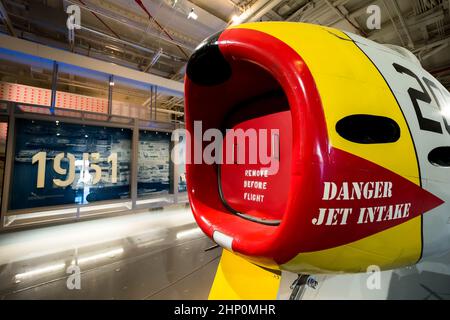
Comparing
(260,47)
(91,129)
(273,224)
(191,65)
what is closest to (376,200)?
(273,224)

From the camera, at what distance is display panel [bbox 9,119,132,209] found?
2863 millimetres

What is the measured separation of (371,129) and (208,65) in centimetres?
48

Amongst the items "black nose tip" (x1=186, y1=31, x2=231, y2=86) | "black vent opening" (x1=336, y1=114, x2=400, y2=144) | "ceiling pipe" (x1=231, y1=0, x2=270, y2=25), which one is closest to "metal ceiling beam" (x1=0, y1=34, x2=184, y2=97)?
"ceiling pipe" (x1=231, y1=0, x2=270, y2=25)

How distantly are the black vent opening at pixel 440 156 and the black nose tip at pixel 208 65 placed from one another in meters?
0.55

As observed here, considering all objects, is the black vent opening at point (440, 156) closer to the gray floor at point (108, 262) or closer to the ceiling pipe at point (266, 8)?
the gray floor at point (108, 262)

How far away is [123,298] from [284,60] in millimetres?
1712

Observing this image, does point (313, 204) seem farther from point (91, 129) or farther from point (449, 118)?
point (91, 129)

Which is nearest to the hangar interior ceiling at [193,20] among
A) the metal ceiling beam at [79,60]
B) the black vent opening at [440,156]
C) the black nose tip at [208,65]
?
the metal ceiling beam at [79,60]

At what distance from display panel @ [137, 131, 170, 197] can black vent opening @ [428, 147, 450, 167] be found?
4.11 meters

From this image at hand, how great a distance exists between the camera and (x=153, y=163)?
413 centimetres

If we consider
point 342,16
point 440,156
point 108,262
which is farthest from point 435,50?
point 108,262

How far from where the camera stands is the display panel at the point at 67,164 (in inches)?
113

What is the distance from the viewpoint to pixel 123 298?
136cm

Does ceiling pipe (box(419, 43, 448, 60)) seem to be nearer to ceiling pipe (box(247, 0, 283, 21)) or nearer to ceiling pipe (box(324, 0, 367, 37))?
ceiling pipe (box(324, 0, 367, 37))
